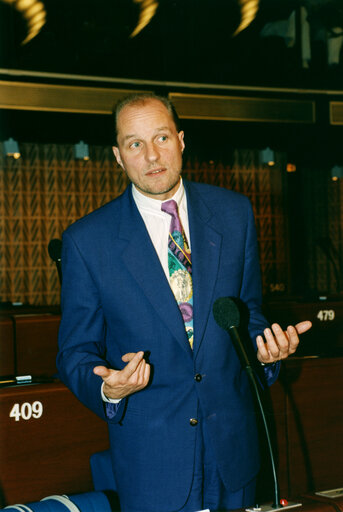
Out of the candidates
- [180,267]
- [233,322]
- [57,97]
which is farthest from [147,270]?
[57,97]

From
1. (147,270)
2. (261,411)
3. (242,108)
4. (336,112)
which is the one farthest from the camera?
(336,112)

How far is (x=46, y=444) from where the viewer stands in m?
2.10

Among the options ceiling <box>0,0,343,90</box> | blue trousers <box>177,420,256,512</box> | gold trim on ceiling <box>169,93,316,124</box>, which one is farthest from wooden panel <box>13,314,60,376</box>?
gold trim on ceiling <box>169,93,316,124</box>

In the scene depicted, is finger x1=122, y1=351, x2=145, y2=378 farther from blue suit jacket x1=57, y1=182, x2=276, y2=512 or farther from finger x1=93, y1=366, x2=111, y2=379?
blue suit jacket x1=57, y1=182, x2=276, y2=512

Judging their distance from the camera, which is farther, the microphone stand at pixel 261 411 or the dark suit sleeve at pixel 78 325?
the dark suit sleeve at pixel 78 325

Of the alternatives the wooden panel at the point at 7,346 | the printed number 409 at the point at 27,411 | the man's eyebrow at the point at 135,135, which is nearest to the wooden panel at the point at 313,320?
the wooden panel at the point at 7,346

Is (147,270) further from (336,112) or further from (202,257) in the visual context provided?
(336,112)

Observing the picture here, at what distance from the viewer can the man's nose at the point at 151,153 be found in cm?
153

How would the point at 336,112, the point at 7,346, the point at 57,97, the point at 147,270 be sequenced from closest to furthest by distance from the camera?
the point at 147,270
the point at 7,346
the point at 57,97
the point at 336,112

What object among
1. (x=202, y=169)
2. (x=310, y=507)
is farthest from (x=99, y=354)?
(x=202, y=169)

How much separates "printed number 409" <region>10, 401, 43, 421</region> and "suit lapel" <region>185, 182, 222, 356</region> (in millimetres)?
899

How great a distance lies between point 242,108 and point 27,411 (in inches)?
236

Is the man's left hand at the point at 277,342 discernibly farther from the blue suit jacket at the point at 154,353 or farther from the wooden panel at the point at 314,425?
the wooden panel at the point at 314,425

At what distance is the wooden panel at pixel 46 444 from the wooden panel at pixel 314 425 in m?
0.75
